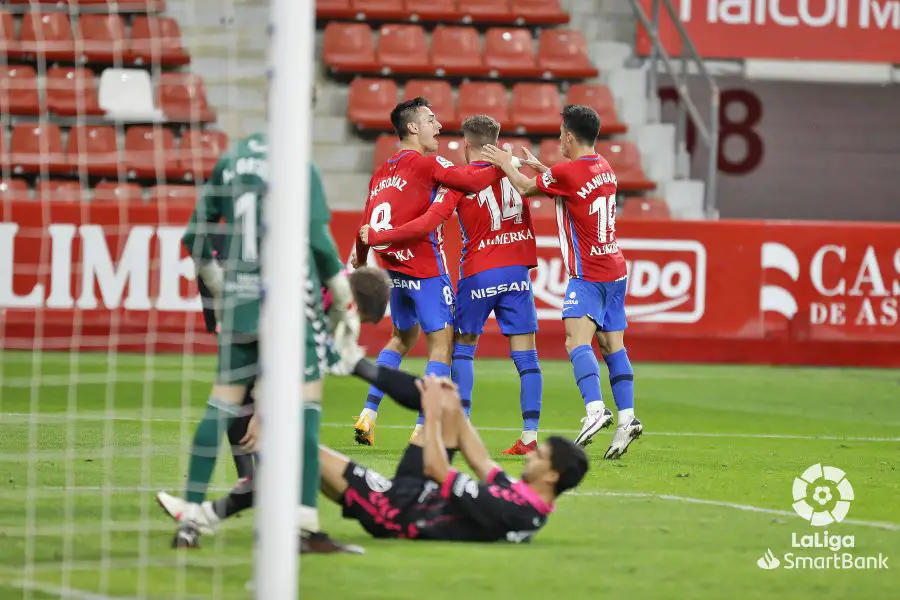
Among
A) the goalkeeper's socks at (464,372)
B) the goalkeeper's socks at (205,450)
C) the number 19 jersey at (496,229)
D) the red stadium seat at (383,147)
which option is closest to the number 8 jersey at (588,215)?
the number 19 jersey at (496,229)

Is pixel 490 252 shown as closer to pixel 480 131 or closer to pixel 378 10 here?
pixel 480 131

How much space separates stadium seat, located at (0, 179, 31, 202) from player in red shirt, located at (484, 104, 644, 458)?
21.4ft

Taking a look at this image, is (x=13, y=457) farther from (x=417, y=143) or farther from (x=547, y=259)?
(x=547, y=259)

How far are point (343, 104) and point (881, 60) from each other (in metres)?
6.99

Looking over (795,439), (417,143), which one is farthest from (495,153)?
(795,439)

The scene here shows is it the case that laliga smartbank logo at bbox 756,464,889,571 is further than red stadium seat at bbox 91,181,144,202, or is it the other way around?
red stadium seat at bbox 91,181,144,202

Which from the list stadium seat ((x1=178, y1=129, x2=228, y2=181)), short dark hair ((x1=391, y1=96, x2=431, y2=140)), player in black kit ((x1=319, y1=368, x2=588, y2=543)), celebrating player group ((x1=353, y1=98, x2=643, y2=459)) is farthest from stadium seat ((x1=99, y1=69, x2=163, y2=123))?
player in black kit ((x1=319, y1=368, x2=588, y2=543))

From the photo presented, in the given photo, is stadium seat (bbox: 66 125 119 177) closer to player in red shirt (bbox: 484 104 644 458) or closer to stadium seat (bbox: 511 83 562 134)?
stadium seat (bbox: 511 83 562 134)

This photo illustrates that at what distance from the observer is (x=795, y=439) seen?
9.26 m

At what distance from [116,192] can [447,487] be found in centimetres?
974

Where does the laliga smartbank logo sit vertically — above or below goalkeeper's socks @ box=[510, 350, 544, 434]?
below

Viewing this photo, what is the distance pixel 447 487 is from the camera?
17.6 ft

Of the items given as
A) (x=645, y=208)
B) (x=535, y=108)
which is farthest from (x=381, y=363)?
(x=535, y=108)

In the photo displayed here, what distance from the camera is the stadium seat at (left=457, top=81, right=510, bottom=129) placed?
16531 millimetres
